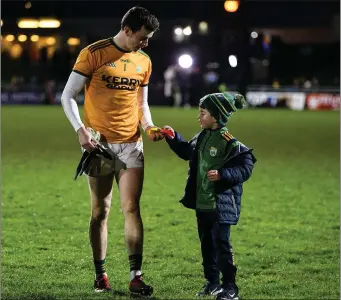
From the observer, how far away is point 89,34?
6519cm

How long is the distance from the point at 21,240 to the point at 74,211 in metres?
2.04

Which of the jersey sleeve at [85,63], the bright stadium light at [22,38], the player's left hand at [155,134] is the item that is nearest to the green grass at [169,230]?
the player's left hand at [155,134]

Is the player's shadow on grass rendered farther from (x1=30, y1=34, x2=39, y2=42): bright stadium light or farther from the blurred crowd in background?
(x1=30, y1=34, x2=39, y2=42): bright stadium light

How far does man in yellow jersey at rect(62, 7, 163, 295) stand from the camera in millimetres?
6461

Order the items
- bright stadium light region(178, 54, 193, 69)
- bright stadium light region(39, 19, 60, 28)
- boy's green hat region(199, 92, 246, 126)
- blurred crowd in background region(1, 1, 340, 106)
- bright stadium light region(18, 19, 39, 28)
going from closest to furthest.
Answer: boy's green hat region(199, 92, 246, 126), bright stadium light region(178, 54, 193, 69), blurred crowd in background region(1, 1, 340, 106), bright stadium light region(39, 19, 60, 28), bright stadium light region(18, 19, 39, 28)

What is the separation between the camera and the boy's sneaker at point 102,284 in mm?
6742

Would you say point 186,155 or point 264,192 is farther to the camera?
point 264,192

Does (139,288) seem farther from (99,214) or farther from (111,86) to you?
(111,86)

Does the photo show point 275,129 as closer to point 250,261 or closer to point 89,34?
point 250,261

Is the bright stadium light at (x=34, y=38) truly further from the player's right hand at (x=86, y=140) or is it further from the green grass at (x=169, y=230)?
the player's right hand at (x=86, y=140)

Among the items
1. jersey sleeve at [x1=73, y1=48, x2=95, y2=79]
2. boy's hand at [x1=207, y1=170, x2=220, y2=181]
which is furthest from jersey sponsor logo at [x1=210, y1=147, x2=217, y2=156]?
jersey sleeve at [x1=73, y1=48, x2=95, y2=79]

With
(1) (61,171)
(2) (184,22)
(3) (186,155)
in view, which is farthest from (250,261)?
(2) (184,22)

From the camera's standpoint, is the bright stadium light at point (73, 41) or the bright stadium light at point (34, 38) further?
the bright stadium light at point (73, 41)

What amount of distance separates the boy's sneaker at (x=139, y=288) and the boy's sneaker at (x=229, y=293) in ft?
1.70
